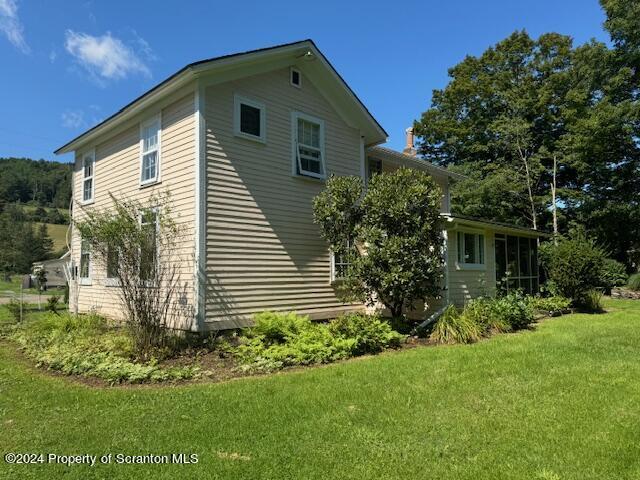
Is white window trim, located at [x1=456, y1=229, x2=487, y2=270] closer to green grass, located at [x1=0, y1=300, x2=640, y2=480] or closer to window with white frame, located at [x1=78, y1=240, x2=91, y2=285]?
green grass, located at [x1=0, y1=300, x2=640, y2=480]

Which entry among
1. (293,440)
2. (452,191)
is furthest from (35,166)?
(293,440)

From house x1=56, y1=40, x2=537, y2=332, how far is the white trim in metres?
0.02

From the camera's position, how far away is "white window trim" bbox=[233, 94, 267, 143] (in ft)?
33.5

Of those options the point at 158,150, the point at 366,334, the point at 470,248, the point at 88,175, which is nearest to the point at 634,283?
the point at 470,248

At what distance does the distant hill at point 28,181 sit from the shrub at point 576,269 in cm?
6847

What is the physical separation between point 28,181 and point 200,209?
77.5 meters

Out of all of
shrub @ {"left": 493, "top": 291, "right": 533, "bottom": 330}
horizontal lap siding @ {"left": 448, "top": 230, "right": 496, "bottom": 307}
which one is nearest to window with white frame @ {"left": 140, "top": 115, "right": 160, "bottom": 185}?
horizontal lap siding @ {"left": 448, "top": 230, "right": 496, "bottom": 307}

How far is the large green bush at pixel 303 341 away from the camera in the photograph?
25.3 ft

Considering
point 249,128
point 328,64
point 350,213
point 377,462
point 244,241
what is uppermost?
point 328,64

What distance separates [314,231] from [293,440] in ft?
25.7

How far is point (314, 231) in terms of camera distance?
38.8ft

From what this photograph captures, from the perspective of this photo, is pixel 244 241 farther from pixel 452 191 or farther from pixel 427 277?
pixel 452 191

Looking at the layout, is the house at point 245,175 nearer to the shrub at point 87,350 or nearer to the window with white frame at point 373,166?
the window with white frame at point 373,166

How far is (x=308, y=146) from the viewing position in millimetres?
12016
